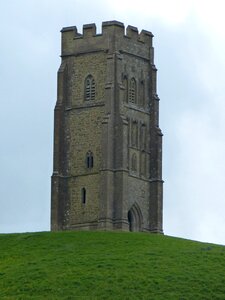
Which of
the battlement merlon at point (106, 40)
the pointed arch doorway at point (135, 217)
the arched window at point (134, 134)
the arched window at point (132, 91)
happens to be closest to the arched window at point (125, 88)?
the arched window at point (132, 91)

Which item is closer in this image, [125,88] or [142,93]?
[125,88]

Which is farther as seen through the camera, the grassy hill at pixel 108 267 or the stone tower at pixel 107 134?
the stone tower at pixel 107 134

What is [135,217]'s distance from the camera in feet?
439

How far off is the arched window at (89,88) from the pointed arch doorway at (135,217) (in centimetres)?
876

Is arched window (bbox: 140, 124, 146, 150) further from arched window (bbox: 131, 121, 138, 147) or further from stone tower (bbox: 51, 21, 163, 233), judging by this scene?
arched window (bbox: 131, 121, 138, 147)

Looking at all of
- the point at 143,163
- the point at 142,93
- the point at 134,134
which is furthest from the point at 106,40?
the point at 143,163

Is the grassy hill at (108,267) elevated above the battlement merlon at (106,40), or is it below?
below

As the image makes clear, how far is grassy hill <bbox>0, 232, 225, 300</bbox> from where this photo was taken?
Answer: 9681cm

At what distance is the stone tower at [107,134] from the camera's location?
132 meters

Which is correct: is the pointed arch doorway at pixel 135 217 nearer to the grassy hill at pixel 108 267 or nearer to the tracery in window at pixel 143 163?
the tracery in window at pixel 143 163

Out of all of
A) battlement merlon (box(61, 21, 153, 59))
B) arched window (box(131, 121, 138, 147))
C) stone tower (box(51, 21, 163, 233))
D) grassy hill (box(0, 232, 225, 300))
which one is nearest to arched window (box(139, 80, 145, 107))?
stone tower (box(51, 21, 163, 233))

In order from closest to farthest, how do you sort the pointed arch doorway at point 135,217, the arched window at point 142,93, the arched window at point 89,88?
the pointed arch doorway at point 135,217, the arched window at point 89,88, the arched window at point 142,93

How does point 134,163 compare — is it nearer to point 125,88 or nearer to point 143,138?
point 143,138

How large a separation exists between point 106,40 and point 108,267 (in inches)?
1412
